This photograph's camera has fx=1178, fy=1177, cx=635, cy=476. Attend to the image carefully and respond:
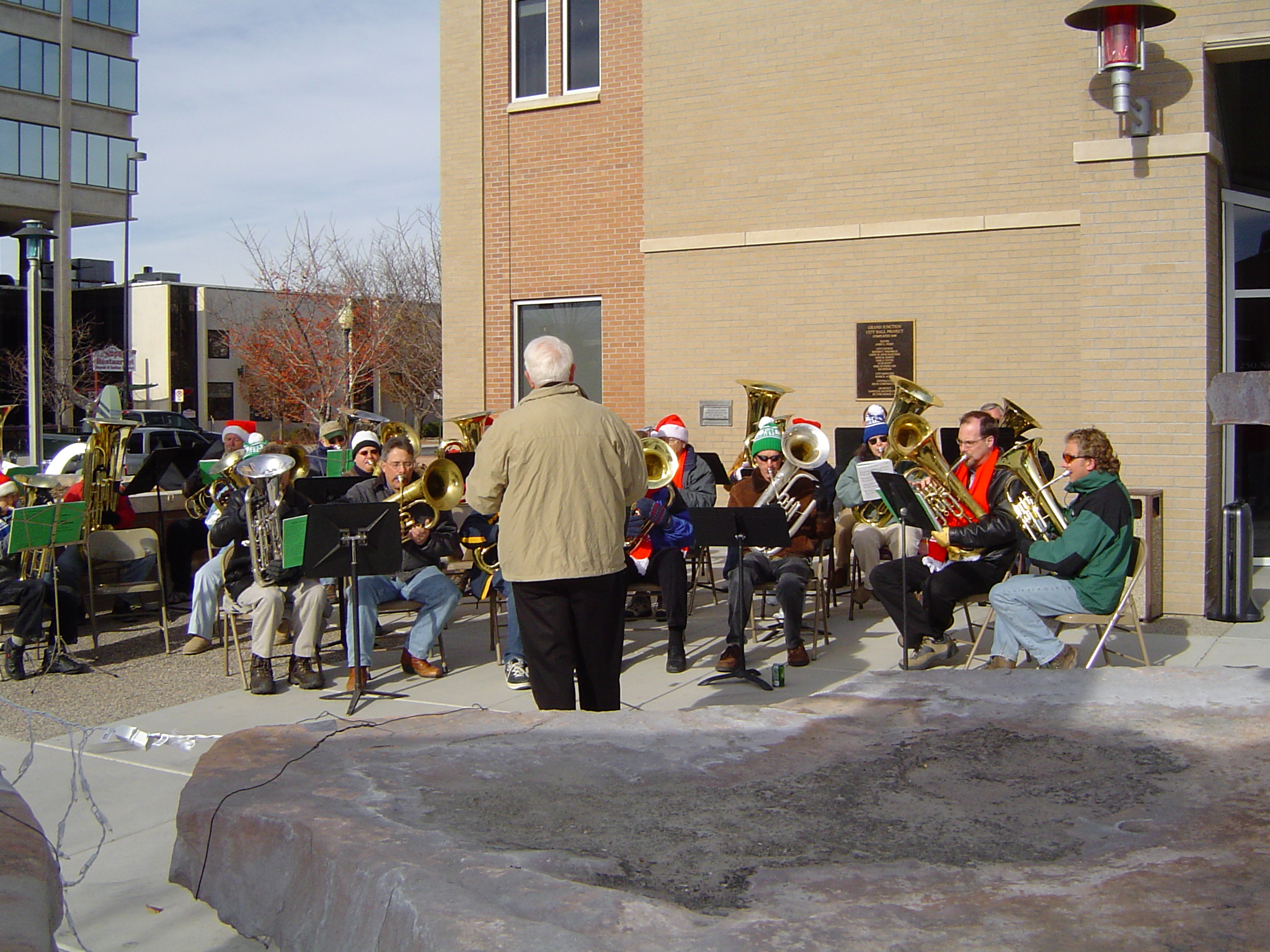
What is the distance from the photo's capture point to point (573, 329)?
49.5 feet

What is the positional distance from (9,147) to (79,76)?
438 cm

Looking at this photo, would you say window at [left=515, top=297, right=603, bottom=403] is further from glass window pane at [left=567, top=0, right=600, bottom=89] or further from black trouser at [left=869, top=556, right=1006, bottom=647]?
black trouser at [left=869, top=556, right=1006, bottom=647]

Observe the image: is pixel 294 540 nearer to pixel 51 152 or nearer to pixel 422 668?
pixel 422 668

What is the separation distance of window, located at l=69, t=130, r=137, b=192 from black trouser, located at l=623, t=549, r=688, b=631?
45649 mm

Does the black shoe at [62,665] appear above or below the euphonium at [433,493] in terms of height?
below

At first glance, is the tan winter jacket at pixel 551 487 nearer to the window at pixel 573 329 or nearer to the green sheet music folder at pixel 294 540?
the green sheet music folder at pixel 294 540

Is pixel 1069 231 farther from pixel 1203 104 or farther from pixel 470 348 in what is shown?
pixel 470 348

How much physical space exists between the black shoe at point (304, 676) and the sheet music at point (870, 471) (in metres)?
3.88

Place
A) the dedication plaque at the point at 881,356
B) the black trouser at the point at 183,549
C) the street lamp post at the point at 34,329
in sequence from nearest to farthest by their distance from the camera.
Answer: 1. the black trouser at the point at 183,549
2. the dedication plaque at the point at 881,356
3. the street lamp post at the point at 34,329

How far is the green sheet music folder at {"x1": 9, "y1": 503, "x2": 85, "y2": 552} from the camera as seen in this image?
7.88 meters

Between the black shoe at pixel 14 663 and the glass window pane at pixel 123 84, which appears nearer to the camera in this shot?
the black shoe at pixel 14 663

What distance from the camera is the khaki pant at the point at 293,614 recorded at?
7.33 metres

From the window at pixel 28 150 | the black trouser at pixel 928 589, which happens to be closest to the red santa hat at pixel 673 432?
the black trouser at pixel 928 589

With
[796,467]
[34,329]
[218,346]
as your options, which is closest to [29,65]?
[218,346]
